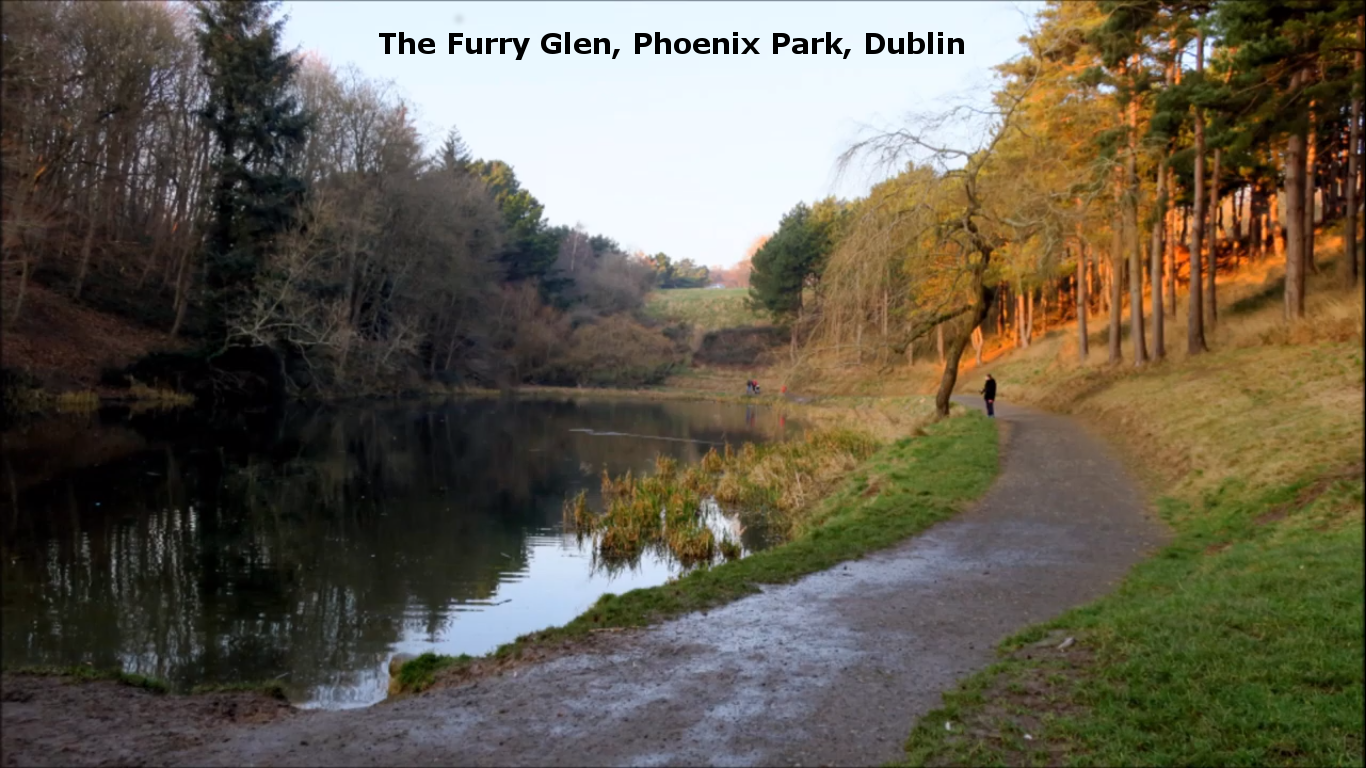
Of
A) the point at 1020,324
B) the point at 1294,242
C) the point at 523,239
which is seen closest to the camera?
the point at 1294,242

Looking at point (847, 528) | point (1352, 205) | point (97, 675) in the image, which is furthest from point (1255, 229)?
point (97, 675)

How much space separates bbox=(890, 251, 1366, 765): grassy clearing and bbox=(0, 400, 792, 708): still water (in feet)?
20.7

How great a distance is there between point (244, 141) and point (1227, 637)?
43.6 metres

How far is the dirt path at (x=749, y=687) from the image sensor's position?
19.7 ft

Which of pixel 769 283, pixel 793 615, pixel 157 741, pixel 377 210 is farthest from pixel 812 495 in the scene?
pixel 769 283

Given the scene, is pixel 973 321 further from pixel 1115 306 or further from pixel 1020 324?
pixel 1020 324

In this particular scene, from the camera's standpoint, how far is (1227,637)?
695 centimetres

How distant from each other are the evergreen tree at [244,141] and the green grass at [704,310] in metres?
44.7

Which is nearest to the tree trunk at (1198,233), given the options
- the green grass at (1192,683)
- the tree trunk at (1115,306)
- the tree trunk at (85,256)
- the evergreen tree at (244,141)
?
the tree trunk at (1115,306)

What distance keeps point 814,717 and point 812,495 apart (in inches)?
561

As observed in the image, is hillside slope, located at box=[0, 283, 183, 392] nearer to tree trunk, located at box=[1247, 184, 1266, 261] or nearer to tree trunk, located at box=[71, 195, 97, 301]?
tree trunk, located at box=[71, 195, 97, 301]

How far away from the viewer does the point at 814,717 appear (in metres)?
6.44

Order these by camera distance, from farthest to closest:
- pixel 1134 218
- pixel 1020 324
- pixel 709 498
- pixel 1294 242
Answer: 1. pixel 1020 324
2. pixel 1134 218
3. pixel 1294 242
4. pixel 709 498

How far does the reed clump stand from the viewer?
16438 mm
